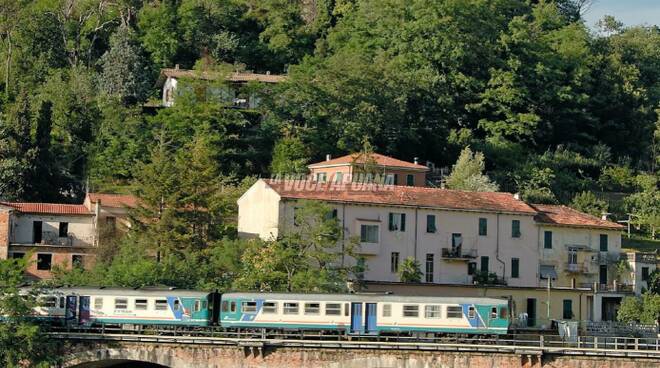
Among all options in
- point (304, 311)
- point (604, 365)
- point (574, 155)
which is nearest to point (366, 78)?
point (574, 155)

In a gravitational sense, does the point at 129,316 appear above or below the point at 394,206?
below

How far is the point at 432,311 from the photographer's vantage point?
62.8 metres

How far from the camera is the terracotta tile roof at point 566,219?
8506 centimetres

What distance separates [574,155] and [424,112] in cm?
1209

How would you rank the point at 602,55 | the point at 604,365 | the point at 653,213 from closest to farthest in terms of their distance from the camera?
the point at 604,365 → the point at 653,213 → the point at 602,55

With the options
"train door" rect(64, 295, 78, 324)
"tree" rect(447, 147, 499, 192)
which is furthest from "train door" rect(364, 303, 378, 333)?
"tree" rect(447, 147, 499, 192)

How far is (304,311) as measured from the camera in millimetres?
62906

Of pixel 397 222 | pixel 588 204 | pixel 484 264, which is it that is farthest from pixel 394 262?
pixel 588 204

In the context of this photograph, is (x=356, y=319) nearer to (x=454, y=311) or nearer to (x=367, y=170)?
(x=454, y=311)

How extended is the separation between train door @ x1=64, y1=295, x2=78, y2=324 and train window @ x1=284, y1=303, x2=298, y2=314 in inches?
362

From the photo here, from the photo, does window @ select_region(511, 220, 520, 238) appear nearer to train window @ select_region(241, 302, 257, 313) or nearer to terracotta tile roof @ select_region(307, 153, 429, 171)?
terracotta tile roof @ select_region(307, 153, 429, 171)

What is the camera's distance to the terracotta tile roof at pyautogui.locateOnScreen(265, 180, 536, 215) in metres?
80.2

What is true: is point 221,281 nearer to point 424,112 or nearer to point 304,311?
point 304,311

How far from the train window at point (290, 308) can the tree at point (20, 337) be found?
9.91 m
